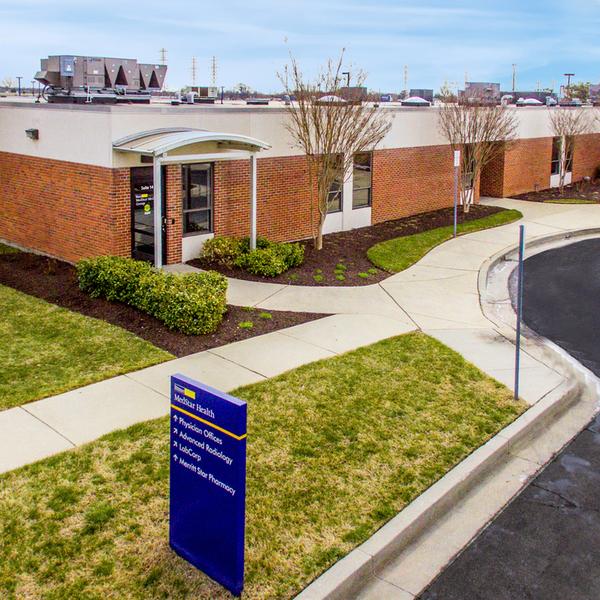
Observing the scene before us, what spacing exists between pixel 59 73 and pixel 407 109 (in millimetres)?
10432

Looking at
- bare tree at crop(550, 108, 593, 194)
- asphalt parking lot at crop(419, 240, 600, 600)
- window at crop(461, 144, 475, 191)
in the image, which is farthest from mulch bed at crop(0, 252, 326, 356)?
bare tree at crop(550, 108, 593, 194)

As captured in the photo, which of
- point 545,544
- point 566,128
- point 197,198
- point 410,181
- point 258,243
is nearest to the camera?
point 545,544

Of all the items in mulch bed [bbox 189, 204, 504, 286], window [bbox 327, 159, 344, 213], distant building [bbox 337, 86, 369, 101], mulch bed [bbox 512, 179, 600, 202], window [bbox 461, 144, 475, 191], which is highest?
distant building [bbox 337, 86, 369, 101]

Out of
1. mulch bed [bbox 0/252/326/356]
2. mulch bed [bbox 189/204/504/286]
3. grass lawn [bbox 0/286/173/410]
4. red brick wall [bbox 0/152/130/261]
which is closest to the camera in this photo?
grass lawn [bbox 0/286/173/410]

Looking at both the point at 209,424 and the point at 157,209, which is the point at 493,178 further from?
the point at 209,424

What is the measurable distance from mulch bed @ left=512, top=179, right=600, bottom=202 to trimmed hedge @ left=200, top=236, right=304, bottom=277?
15.4 m

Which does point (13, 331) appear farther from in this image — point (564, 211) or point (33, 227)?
point (564, 211)

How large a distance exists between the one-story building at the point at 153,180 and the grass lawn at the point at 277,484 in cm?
655

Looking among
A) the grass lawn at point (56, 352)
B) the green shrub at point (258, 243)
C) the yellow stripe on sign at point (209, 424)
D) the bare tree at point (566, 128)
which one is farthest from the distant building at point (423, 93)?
the yellow stripe on sign at point (209, 424)

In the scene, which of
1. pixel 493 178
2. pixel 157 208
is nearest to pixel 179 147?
pixel 157 208

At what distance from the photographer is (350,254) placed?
18.3 metres

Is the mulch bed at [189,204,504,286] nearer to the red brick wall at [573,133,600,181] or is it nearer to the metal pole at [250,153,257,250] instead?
the metal pole at [250,153,257,250]

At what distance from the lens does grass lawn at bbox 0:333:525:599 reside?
19.4ft

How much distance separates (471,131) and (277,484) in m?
20.0
